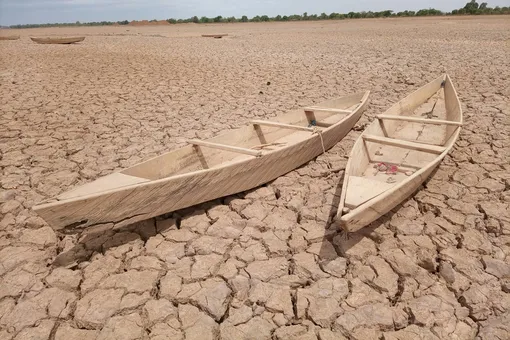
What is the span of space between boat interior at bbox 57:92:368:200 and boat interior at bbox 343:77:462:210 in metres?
0.72

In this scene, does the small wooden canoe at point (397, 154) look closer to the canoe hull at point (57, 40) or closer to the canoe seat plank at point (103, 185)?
the canoe seat plank at point (103, 185)

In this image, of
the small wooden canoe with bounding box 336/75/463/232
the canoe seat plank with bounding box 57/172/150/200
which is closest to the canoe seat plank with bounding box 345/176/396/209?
the small wooden canoe with bounding box 336/75/463/232

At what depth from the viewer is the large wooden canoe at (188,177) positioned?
2.08 metres

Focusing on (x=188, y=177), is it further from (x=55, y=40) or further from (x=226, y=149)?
(x=55, y=40)

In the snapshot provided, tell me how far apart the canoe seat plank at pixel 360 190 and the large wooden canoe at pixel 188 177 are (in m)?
0.93

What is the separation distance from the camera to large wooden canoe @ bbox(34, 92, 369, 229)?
6.84 ft

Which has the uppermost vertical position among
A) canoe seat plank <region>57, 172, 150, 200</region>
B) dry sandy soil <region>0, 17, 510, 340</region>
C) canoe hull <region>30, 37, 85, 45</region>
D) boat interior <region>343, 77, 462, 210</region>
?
canoe hull <region>30, 37, 85, 45</region>

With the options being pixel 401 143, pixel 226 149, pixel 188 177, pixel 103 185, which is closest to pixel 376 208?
pixel 401 143

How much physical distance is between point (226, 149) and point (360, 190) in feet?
4.78

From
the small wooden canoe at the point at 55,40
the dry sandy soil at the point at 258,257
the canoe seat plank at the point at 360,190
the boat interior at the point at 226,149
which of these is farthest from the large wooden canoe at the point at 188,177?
the small wooden canoe at the point at 55,40

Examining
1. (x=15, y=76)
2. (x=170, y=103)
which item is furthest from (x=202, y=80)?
(x=15, y=76)

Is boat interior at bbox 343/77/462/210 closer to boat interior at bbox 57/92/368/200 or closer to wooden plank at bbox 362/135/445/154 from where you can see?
wooden plank at bbox 362/135/445/154

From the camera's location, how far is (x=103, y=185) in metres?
2.26

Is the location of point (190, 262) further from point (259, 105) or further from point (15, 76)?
point (15, 76)
